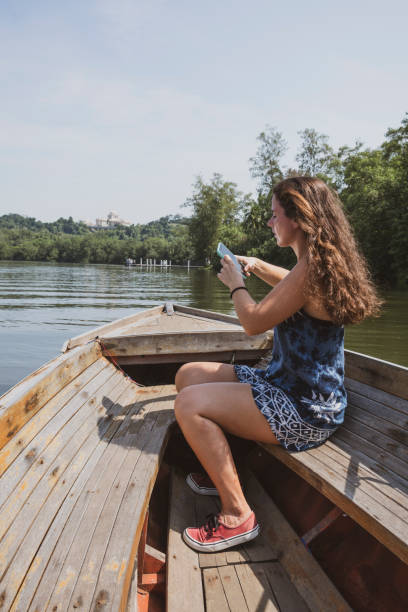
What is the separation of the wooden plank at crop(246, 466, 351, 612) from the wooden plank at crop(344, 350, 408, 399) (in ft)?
2.89

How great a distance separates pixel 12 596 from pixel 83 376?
1437 millimetres

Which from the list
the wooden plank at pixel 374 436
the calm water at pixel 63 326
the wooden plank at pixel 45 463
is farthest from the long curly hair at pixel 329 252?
the calm water at pixel 63 326

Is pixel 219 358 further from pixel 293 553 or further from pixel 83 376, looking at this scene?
pixel 293 553

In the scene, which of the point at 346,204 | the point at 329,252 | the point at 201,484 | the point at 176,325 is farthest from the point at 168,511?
the point at 346,204

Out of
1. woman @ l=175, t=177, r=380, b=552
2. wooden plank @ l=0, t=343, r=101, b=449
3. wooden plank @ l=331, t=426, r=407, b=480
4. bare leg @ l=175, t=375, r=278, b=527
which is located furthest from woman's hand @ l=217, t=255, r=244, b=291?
wooden plank @ l=0, t=343, r=101, b=449

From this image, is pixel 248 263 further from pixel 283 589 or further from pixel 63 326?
pixel 63 326

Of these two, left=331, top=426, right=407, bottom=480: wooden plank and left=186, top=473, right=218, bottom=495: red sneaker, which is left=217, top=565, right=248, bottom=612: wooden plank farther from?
left=331, top=426, right=407, bottom=480: wooden plank

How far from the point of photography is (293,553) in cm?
187

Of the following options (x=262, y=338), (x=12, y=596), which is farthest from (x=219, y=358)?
(x=12, y=596)

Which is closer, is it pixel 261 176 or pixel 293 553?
pixel 293 553

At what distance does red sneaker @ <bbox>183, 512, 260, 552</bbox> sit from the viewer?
5.98 feet

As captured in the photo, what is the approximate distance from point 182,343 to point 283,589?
174 cm

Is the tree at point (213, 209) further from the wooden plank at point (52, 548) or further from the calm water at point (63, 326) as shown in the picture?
the wooden plank at point (52, 548)

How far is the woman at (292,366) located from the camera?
171 centimetres
